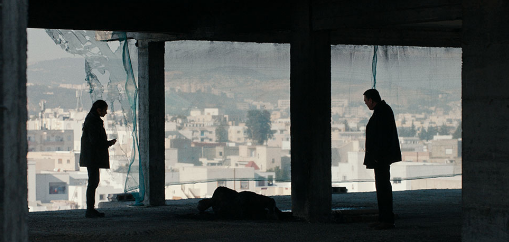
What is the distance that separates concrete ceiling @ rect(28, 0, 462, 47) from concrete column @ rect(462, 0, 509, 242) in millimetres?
1898

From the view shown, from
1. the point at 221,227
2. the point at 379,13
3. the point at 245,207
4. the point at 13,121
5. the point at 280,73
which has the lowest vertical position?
the point at 221,227

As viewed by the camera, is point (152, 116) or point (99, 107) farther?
point (152, 116)

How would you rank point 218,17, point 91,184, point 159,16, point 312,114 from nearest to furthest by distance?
point 312,114, point 91,184, point 218,17, point 159,16

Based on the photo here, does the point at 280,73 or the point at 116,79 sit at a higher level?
the point at 280,73

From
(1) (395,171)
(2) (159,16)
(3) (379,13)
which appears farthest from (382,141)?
(1) (395,171)

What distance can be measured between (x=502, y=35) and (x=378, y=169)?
7.49 ft

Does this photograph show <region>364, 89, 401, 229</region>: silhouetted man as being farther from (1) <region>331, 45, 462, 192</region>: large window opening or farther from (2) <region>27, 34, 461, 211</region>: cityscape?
(2) <region>27, 34, 461, 211</region>: cityscape

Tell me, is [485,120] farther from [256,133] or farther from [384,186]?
[256,133]

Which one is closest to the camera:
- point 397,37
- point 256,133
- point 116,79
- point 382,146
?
point 382,146

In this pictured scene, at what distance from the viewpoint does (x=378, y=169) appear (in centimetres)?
823

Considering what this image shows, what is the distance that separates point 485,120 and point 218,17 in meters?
5.75

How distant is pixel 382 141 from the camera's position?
26.9 feet

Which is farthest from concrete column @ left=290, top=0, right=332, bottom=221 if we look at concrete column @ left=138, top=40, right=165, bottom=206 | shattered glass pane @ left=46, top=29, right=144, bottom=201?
shattered glass pane @ left=46, top=29, right=144, bottom=201

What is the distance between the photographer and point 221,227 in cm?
924
